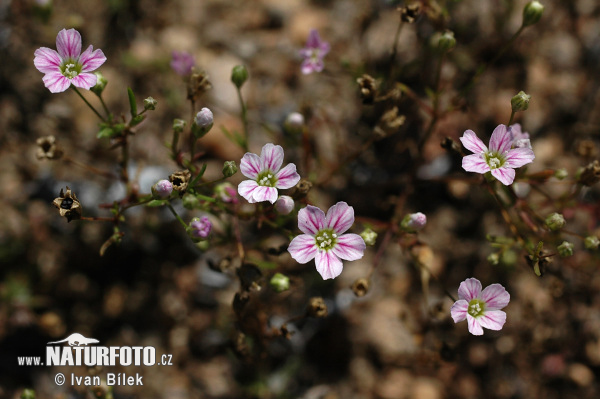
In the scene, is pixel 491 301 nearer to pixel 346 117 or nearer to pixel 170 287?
pixel 346 117

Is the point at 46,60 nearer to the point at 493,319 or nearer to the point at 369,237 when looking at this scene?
the point at 369,237

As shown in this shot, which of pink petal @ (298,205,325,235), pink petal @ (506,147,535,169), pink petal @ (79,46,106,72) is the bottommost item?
pink petal @ (298,205,325,235)

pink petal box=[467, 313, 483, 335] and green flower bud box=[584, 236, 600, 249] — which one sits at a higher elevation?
green flower bud box=[584, 236, 600, 249]

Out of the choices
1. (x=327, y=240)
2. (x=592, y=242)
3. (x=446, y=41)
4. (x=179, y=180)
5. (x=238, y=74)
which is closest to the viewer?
(x=179, y=180)

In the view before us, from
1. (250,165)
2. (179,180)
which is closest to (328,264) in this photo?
(250,165)

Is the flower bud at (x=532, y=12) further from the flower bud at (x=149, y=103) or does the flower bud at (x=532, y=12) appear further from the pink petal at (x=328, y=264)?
the flower bud at (x=149, y=103)

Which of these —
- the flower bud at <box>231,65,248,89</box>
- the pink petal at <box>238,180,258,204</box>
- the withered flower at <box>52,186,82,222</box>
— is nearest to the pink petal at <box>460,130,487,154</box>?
the pink petal at <box>238,180,258,204</box>

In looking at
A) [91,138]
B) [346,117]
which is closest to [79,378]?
[91,138]

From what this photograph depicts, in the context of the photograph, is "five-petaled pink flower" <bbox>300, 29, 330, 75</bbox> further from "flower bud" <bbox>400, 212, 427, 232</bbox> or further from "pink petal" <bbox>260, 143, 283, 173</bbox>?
"flower bud" <bbox>400, 212, 427, 232</bbox>
